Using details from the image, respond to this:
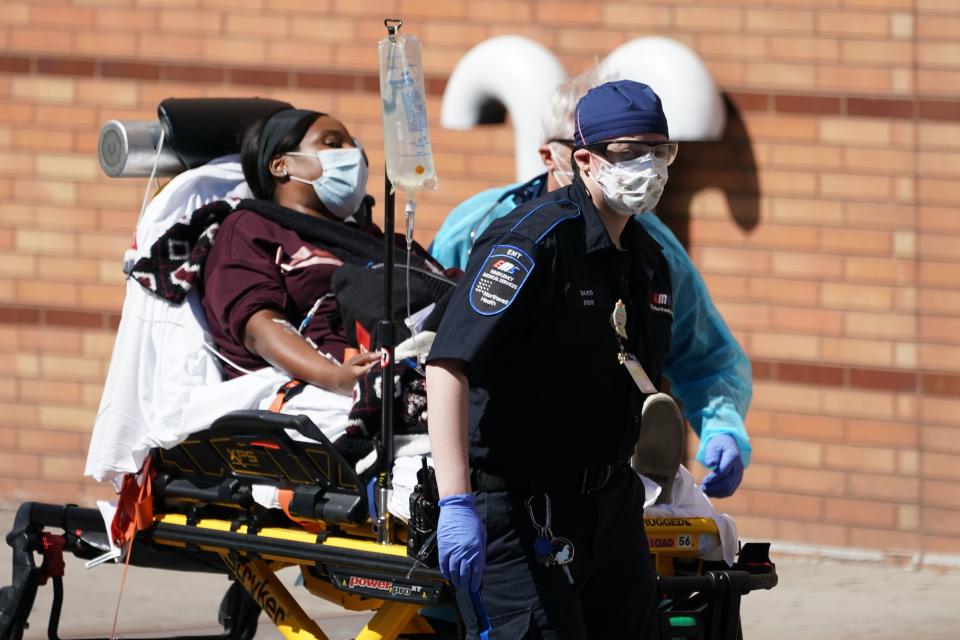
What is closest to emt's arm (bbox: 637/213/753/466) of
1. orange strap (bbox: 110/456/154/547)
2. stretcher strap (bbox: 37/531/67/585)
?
orange strap (bbox: 110/456/154/547)

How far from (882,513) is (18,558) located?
11.5ft

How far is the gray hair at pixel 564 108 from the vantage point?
4.63 meters

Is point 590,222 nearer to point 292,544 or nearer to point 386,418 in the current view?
point 386,418

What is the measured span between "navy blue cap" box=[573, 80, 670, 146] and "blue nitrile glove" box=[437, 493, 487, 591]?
2.66ft

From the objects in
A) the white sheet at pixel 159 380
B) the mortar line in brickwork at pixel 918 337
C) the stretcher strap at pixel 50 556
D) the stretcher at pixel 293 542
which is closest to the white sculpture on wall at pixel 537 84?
the mortar line in brickwork at pixel 918 337

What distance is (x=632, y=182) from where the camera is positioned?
11.8ft

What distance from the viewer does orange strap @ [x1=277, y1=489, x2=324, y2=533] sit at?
4362mm

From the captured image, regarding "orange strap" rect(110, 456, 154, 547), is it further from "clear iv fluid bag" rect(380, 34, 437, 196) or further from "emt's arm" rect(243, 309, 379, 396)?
"clear iv fluid bag" rect(380, 34, 437, 196)

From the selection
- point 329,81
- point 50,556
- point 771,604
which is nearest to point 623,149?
point 50,556

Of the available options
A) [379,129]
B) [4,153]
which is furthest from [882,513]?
[4,153]

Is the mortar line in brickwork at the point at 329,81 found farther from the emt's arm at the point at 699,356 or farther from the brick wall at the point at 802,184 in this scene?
the emt's arm at the point at 699,356

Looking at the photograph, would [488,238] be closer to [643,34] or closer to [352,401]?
[352,401]

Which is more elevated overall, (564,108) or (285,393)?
(564,108)

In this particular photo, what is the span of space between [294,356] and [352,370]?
222 millimetres
